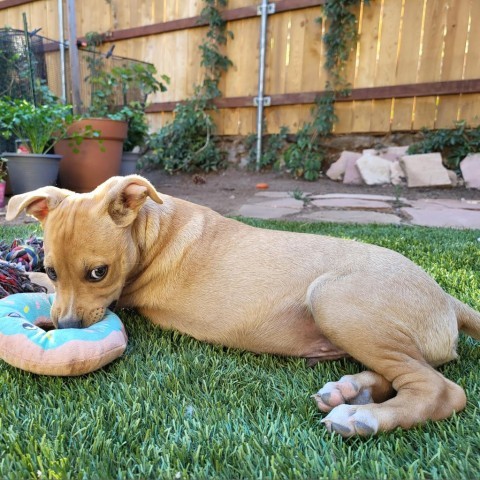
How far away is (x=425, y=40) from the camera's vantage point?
817 centimetres

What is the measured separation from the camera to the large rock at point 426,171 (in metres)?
7.70

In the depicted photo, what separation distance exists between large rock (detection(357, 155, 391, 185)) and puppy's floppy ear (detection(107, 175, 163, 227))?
21.8 feet

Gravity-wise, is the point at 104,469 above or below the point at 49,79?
below

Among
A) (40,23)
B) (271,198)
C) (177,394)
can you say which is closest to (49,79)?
(40,23)

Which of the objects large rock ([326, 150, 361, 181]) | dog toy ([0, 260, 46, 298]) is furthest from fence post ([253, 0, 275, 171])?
dog toy ([0, 260, 46, 298])

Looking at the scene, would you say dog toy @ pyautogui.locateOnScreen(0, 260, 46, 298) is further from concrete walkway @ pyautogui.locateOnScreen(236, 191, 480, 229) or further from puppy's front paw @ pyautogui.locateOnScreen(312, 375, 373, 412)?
concrete walkway @ pyautogui.locateOnScreen(236, 191, 480, 229)

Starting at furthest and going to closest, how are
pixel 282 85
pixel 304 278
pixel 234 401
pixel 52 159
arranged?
pixel 282 85 → pixel 52 159 → pixel 304 278 → pixel 234 401

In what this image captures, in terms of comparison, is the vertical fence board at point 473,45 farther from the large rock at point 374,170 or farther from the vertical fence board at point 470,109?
the large rock at point 374,170

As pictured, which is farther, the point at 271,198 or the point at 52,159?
the point at 271,198

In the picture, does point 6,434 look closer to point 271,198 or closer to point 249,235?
point 249,235

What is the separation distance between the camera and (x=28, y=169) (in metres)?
6.15

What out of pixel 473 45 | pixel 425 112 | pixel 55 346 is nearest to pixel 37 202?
pixel 55 346

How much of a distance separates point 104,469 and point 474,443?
1187 mm

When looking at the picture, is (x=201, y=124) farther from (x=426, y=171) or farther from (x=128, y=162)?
(x=426, y=171)
